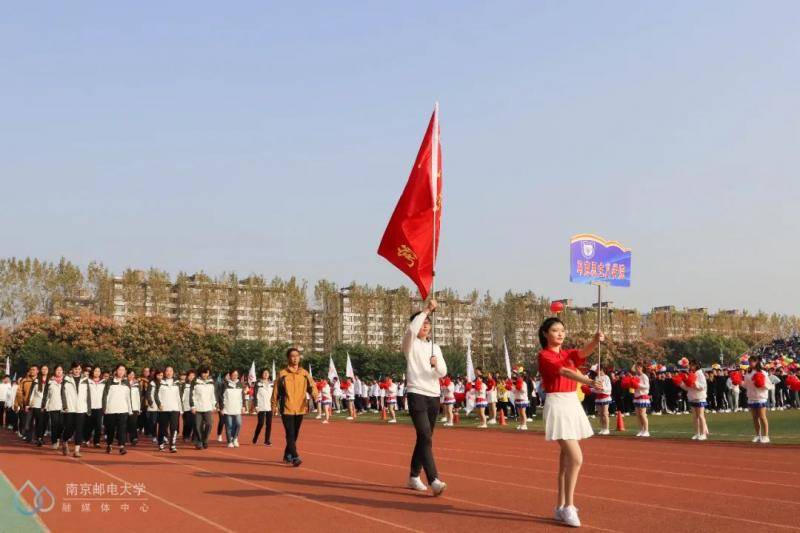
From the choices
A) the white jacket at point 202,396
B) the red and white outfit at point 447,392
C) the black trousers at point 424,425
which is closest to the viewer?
the black trousers at point 424,425

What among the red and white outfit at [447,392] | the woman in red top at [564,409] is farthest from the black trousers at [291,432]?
the red and white outfit at [447,392]

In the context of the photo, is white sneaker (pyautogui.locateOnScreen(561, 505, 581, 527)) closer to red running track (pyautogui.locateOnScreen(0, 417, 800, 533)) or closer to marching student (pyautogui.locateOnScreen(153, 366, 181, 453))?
red running track (pyautogui.locateOnScreen(0, 417, 800, 533))

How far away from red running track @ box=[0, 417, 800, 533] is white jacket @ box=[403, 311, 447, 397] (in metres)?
1.25

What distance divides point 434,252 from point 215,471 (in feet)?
18.5

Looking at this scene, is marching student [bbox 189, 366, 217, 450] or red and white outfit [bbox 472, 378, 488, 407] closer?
marching student [bbox 189, 366, 217, 450]

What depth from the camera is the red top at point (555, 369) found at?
25.6ft

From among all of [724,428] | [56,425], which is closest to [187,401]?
[56,425]

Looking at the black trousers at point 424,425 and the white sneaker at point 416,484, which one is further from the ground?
the black trousers at point 424,425

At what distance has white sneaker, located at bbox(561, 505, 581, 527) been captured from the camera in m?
7.55

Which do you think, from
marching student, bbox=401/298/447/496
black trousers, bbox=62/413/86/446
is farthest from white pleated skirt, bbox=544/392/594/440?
black trousers, bbox=62/413/86/446

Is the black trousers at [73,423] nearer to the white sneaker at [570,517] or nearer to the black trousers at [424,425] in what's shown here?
the black trousers at [424,425]

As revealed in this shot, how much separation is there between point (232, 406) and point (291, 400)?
5.57 metres

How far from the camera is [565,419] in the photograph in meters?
7.66

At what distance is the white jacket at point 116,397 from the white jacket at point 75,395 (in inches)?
18.6
